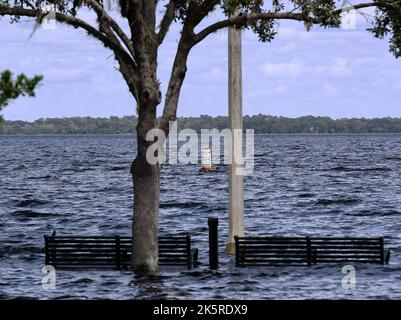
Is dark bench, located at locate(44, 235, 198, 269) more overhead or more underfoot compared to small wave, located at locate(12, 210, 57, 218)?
more overhead

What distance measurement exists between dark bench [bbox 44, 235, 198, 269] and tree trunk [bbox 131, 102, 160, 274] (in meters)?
1.04

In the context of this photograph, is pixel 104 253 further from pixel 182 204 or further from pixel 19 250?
pixel 182 204

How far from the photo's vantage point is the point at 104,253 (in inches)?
979

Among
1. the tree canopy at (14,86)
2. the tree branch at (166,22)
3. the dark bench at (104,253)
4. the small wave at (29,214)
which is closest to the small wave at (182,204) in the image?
the small wave at (29,214)

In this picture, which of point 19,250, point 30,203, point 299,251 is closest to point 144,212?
point 299,251

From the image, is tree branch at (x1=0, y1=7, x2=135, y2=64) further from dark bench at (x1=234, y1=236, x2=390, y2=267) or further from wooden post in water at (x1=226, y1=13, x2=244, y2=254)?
dark bench at (x1=234, y1=236, x2=390, y2=267)

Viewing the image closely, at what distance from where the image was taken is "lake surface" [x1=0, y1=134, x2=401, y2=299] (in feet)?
76.3

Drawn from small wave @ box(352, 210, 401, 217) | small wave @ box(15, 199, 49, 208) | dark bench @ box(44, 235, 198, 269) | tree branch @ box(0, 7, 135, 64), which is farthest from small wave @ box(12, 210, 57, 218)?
tree branch @ box(0, 7, 135, 64)

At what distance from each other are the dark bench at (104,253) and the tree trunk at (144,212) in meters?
1.04

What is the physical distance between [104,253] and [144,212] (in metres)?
1.97

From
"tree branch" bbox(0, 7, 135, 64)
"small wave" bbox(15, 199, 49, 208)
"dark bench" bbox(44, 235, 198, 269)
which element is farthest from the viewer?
"small wave" bbox(15, 199, 49, 208)

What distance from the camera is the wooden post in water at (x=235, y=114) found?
81.4 ft

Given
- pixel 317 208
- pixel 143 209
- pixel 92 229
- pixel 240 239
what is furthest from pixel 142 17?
pixel 317 208
